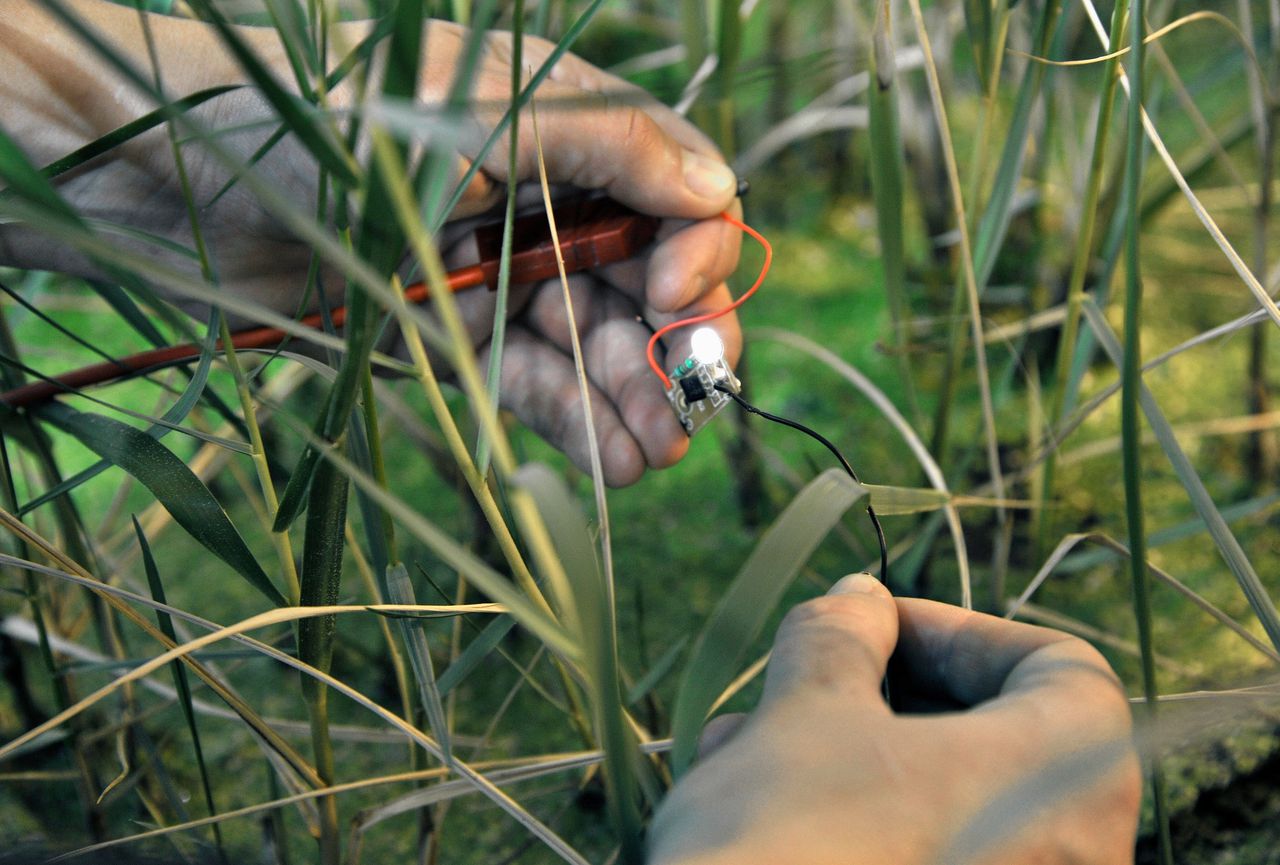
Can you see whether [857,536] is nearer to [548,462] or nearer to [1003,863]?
[548,462]

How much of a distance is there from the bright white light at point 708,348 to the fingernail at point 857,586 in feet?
0.87

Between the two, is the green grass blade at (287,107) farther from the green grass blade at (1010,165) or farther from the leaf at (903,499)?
the green grass blade at (1010,165)

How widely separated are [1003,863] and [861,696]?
81 mm

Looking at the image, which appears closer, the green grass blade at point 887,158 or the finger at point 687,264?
the green grass blade at point 887,158

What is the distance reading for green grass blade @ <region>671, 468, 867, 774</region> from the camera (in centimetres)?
40

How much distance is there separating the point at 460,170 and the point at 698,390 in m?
0.24

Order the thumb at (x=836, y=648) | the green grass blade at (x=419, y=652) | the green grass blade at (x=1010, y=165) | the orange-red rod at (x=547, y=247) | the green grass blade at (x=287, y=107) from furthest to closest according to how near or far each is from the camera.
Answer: the orange-red rod at (x=547, y=247)
the green grass blade at (x=1010, y=165)
the green grass blade at (x=419, y=652)
the thumb at (x=836, y=648)
the green grass blade at (x=287, y=107)

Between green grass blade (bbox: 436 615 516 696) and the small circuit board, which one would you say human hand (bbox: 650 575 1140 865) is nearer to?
green grass blade (bbox: 436 615 516 696)

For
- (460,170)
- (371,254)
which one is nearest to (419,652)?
(371,254)

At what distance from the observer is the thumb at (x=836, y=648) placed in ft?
1.39

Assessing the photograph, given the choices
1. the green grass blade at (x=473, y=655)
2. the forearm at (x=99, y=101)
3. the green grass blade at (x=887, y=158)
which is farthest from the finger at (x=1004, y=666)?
the forearm at (x=99, y=101)

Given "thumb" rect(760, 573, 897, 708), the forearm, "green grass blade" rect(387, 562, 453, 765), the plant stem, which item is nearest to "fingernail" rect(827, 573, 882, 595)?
"thumb" rect(760, 573, 897, 708)

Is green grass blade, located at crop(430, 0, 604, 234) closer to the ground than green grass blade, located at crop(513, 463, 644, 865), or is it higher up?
higher up

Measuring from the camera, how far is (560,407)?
0.89m
